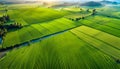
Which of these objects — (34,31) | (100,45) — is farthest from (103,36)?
(34,31)

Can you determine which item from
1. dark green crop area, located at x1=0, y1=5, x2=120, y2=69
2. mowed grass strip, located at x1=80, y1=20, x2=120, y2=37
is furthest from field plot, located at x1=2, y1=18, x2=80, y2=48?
mowed grass strip, located at x1=80, y1=20, x2=120, y2=37

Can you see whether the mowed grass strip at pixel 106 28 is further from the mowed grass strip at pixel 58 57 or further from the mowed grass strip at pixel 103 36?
the mowed grass strip at pixel 58 57

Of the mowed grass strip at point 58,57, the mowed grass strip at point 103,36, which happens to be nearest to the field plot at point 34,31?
the mowed grass strip at point 58,57

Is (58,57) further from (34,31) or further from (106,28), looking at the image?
(106,28)

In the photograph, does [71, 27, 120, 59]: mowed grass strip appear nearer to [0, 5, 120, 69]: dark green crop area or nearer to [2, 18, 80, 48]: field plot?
[0, 5, 120, 69]: dark green crop area

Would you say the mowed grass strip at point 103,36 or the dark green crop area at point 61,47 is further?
the mowed grass strip at point 103,36
